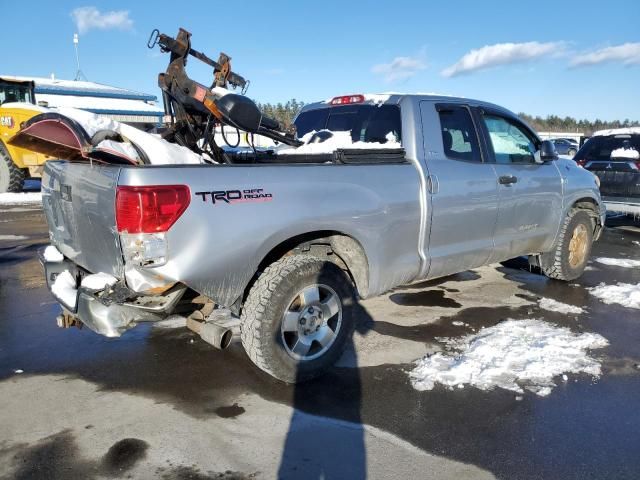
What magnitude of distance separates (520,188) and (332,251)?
7.21 feet

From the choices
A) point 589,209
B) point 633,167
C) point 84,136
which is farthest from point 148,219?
point 633,167

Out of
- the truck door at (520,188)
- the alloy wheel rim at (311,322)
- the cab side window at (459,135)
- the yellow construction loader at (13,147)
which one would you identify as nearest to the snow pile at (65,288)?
the alloy wheel rim at (311,322)

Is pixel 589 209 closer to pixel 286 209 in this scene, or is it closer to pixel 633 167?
pixel 633 167

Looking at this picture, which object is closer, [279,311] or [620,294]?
[279,311]

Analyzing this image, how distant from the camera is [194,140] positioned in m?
4.56

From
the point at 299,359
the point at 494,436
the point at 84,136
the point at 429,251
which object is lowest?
the point at 494,436

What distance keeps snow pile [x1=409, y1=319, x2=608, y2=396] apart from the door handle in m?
1.28

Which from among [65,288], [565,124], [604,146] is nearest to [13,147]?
[65,288]

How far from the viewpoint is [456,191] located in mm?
4145

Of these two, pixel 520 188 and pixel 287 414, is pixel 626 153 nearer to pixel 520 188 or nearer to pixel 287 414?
pixel 520 188

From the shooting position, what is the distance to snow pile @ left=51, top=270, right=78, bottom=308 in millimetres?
3140

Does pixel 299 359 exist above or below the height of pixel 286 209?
below

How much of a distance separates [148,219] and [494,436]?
222 centimetres

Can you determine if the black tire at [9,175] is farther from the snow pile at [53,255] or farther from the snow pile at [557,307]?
the snow pile at [557,307]
